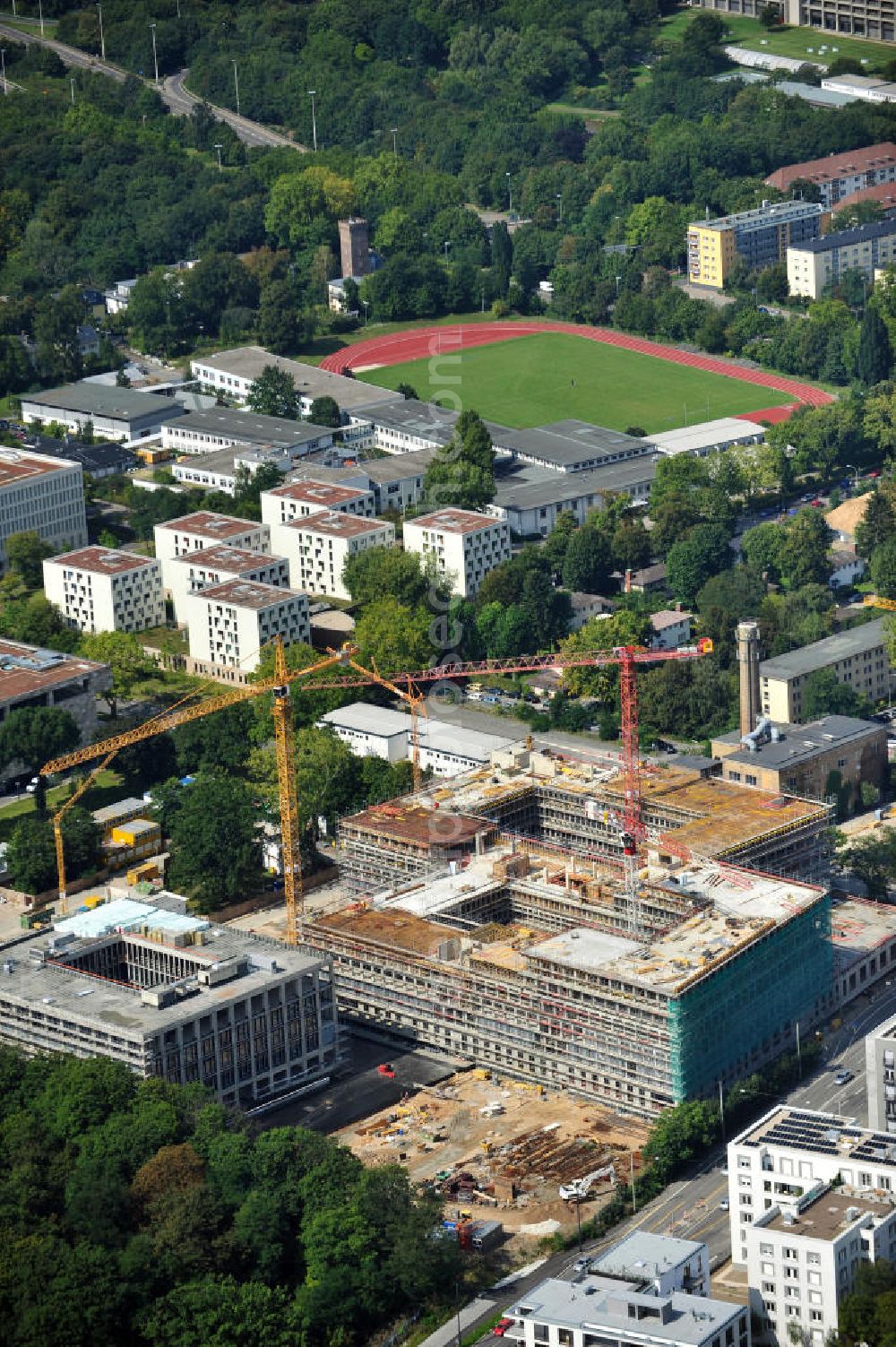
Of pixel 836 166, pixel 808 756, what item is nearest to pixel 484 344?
pixel 836 166

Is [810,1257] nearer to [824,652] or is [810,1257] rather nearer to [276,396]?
[824,652]

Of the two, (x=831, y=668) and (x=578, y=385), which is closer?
(x=831, y=668)

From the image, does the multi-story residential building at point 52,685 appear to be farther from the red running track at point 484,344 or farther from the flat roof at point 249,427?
the red running track at point 484,344

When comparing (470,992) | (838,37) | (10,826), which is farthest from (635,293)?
(470,992)

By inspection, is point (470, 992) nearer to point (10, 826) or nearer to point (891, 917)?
point (891, 917)

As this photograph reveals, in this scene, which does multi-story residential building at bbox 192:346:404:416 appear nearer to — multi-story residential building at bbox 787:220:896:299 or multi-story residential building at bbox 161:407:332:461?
multi-story residential building at bbox 161:407:332:461

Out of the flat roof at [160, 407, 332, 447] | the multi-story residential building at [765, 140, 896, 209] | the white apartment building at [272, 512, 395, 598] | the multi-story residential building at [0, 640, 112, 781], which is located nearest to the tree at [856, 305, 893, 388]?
the multi-story residential building at [765, 140, 896, 209]
